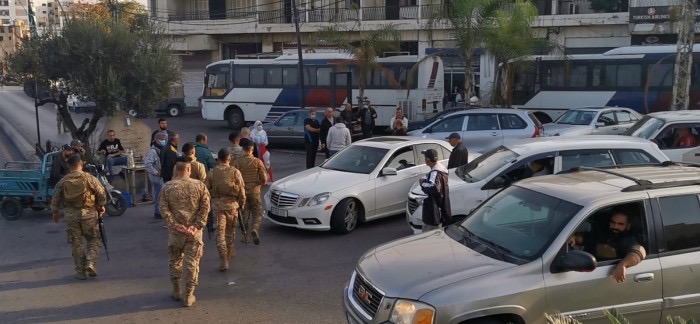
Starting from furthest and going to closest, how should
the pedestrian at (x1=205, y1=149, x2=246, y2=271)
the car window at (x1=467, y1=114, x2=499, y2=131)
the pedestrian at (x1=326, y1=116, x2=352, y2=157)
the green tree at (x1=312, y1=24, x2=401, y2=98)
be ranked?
the green tree at (x1=312, y1=24, x2=401, y2=98)
the car window at (x1=467, y1=114, x2=499, y2=131)
the pedestrian at (x1=326, y1=116, x2=352, y2=157)
the pedestrian at (x1=205, y1=149, x2=246, y2=271)

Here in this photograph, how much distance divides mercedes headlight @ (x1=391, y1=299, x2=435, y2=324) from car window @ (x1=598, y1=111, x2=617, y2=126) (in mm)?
15311

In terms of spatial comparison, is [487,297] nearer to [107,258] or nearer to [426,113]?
[107,258]

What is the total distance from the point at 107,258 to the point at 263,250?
2170 millimetres

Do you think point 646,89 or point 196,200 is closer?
point 196,200

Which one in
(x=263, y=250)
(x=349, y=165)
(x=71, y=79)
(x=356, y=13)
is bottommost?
(x=263, y=250)

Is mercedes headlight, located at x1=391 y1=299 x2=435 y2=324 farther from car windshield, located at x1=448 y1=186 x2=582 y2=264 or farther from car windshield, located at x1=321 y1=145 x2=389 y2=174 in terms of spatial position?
car windshield, located at x1=321 y1=145 x2=389 y2=174

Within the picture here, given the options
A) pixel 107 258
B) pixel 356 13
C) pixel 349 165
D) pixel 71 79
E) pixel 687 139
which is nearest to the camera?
pixel 107 258

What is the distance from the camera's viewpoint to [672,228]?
5.34 meters

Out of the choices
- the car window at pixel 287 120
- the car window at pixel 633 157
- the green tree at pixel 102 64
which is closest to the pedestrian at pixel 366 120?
the car window at pixel 287 120

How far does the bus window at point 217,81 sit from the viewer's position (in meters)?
29.4

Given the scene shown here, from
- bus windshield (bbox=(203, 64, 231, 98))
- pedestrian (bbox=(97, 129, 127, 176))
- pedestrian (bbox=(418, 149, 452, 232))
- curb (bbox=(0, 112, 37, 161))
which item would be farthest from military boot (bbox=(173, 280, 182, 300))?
bus windshield (bbox=(203, 64, 231, 98))

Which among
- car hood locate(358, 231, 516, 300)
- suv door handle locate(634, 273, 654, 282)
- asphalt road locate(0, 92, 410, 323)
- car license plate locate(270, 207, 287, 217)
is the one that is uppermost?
car hood locate(358, 231, 516, 300)

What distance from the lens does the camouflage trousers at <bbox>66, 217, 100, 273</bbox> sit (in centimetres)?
836

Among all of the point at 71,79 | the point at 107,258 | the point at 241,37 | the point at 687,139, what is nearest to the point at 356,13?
the point at 241,37
